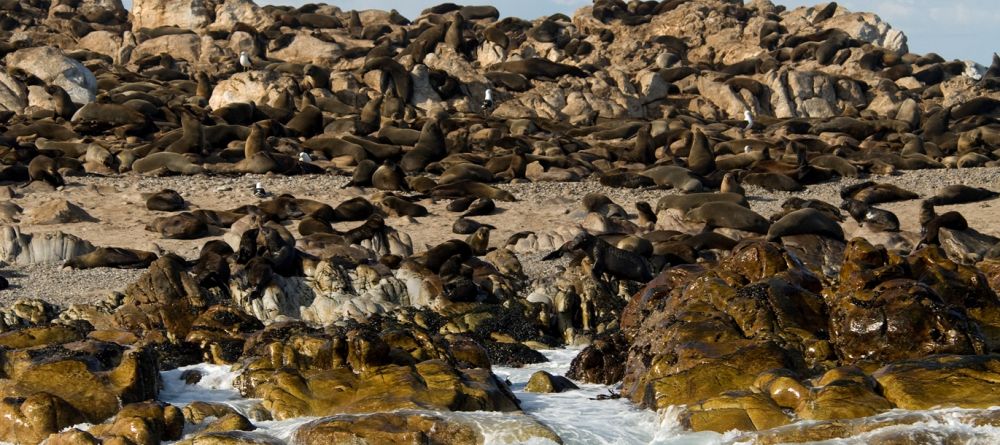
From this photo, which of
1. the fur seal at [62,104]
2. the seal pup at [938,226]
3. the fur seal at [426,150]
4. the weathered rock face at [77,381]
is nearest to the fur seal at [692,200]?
the seal pup at [938,226]

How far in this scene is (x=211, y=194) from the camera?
60.6 ft

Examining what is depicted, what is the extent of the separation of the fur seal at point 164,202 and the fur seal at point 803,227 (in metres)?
7.83

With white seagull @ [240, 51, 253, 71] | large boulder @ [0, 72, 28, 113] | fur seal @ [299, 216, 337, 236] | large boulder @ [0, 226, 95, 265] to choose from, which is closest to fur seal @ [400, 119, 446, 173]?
fur seal @ [299, 216, 337, 236]

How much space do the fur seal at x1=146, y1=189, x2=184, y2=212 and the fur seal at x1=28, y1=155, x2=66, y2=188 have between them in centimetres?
201

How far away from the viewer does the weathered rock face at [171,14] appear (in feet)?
125

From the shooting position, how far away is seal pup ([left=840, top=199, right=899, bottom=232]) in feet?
54.1

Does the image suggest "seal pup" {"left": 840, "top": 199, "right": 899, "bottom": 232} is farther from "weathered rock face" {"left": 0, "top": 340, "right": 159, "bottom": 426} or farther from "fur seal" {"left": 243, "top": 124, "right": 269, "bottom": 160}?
"weathered rock face" {"left": 0, "top": 340, "right": 159, "bottom": 426}

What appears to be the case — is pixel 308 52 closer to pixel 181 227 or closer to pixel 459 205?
pixel 459 205

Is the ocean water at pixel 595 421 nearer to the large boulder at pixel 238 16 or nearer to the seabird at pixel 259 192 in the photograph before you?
the seabird at pixel 259 192

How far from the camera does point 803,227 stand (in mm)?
15102

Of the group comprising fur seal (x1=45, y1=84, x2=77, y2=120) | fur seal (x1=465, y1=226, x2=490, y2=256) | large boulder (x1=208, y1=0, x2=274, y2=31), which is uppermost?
large boulder (x1=208, y1=0, x2=274, y2=31)

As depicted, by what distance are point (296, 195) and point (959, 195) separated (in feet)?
31.7

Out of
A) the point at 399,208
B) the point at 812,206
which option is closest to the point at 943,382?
the point at 812,206

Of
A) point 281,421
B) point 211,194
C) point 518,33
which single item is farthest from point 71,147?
point 518,33
